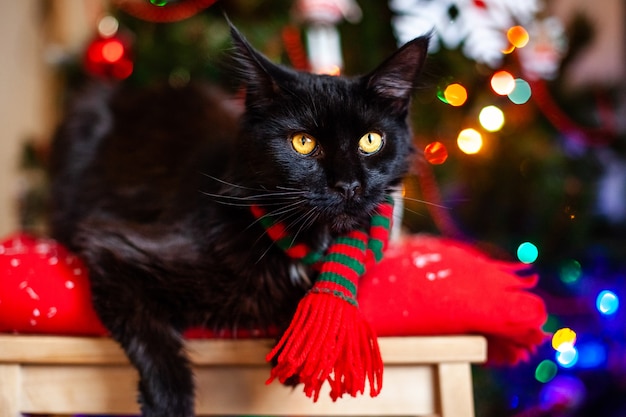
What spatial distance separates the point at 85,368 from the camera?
3.04 ft

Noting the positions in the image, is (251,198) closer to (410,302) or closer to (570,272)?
(410,302)

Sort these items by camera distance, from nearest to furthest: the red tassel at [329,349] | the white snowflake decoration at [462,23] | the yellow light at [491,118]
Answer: the red tassel at [329,349] → the white snowflake decoration at [462,23] → the yellow light at [491,118]

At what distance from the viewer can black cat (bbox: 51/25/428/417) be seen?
81 cm

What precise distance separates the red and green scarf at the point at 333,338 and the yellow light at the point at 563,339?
0.83 metres

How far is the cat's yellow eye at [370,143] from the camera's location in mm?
829

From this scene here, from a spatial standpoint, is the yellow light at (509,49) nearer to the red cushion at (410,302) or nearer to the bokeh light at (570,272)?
the bokeh light at (570,272)

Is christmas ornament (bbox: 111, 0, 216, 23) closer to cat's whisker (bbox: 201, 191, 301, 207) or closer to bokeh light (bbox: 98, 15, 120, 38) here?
bokeh light (bbox: 98, 15, 120, 38)

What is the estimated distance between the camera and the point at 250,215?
910 millimetres

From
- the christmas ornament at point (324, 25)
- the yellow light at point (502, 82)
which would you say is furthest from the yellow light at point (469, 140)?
the christmas ornament at point (324, 25)

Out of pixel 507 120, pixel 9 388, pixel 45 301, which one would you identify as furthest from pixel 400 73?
pixel 507 120

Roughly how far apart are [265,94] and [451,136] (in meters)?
0.86

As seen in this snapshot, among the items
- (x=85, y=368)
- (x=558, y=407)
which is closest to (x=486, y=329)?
(x=85, y=368)

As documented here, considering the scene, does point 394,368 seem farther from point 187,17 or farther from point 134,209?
point 187,17

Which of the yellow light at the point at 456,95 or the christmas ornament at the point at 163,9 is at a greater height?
the christmas ornament at the point at 163,9
